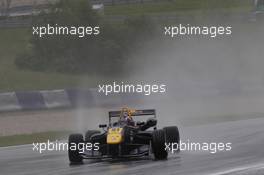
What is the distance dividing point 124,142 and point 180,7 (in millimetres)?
38525

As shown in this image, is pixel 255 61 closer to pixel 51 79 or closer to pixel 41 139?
pixel 51 79

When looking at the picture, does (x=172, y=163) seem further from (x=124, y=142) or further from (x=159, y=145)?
(x=124, y=142)

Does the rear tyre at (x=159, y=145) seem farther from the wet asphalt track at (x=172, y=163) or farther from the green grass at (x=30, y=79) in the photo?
the green grass at (x=30, y=79)

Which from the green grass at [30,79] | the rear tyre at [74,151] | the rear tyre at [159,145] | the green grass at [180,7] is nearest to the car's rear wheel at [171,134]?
the rear tyre at [159,145]

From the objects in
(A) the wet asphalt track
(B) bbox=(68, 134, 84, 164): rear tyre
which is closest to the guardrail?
(A) the wet asphalt track

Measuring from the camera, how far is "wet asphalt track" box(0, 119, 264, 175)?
13.4 meters

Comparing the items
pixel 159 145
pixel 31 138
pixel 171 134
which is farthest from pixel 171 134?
pixel 31 138

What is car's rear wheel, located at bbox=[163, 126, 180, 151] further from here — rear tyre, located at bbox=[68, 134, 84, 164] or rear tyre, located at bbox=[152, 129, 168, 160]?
rear tyre, located at bbox=[68, 134, 84, 164]

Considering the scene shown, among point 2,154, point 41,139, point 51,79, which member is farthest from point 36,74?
point 2,154

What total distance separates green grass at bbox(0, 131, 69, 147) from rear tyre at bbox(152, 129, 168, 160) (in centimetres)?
801

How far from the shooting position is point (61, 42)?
40781 mm

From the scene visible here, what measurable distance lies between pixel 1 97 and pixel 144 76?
458 inches

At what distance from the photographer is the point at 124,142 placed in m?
15.4

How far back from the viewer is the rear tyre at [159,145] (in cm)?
1536
